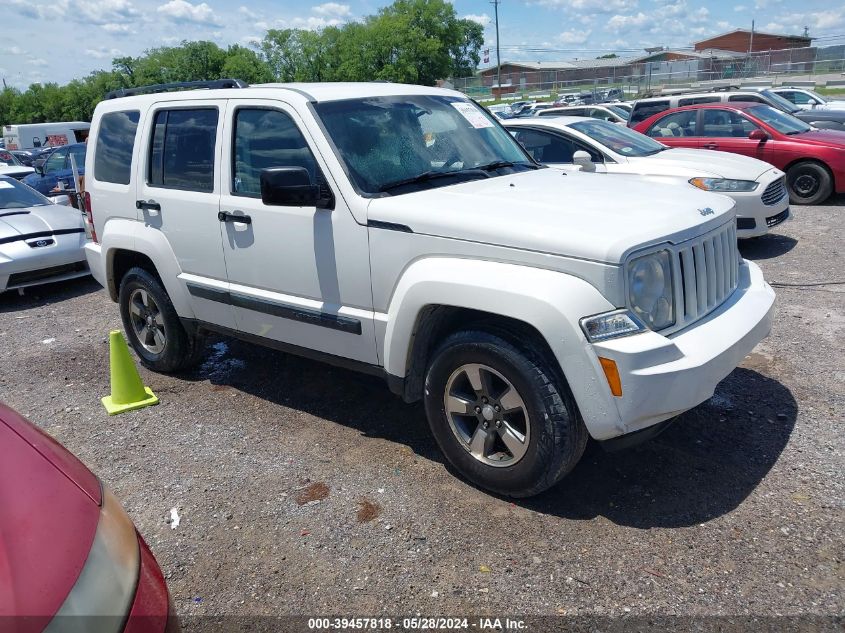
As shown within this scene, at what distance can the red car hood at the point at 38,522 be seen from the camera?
145cm

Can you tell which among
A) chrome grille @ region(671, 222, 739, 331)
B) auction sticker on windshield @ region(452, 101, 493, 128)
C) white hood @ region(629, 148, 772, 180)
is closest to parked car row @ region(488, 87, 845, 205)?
white hood @ region(629, 148, 772, 180)

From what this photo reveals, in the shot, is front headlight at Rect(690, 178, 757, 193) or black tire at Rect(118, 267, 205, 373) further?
front headlight at Rect(690, 178, 757, 193)

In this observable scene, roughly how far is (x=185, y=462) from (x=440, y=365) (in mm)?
1764

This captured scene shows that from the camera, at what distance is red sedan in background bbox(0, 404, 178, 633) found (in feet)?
4.80

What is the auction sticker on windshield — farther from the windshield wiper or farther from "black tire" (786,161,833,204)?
"black tire" (786,161,833,204)

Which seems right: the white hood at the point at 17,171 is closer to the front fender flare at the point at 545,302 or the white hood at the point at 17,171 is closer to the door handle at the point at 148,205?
the door handle at the point at 148,205

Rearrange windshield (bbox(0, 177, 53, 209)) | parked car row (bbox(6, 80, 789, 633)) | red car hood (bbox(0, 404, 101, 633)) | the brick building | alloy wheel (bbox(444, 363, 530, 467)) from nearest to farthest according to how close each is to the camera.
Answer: red car hood (bbox(0, 404, 101, 633)), parked car row (bbox(6, 80, 789, 633)), alloy wheel (bbox(444, 363, 530, 467)), windshield (bbox(0, 177, 53, 209)), the brick building

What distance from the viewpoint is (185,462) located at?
4.14 metres

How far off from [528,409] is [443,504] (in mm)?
717

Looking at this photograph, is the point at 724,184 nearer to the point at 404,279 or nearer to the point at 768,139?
the point at 768,139

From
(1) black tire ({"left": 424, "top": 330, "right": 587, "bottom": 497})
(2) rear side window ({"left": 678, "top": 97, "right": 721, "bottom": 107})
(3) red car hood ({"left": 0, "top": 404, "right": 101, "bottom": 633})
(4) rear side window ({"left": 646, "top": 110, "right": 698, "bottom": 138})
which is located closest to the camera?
(3) red car hood ({"left": 0, "top": 404, "right": 101, "bottom": 633})

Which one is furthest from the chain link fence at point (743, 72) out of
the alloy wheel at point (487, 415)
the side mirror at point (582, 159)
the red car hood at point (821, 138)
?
the alloy wheel at point (487, 415)

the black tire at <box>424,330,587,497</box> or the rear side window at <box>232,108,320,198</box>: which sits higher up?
the rear side window at <box>232,108,320,198</box>

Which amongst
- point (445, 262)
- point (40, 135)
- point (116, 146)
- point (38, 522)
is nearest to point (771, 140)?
point (445, 262)
